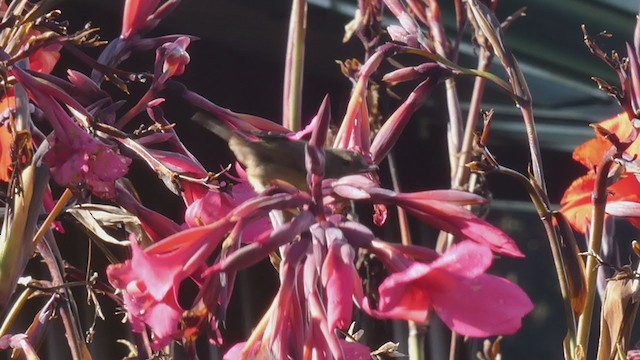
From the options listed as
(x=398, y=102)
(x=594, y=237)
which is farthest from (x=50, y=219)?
(x=398, y=102)

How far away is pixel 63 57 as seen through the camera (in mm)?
1476

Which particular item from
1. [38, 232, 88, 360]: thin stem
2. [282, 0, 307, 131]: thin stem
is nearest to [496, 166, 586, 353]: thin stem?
[282, 0, 307, 131]: thin stem

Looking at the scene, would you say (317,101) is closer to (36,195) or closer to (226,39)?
(226,39)

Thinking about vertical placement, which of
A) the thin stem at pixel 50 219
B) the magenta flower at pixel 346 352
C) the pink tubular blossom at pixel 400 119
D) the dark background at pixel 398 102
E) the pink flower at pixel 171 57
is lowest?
the dark background at pixel 398 102

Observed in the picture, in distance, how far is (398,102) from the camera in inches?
67.5

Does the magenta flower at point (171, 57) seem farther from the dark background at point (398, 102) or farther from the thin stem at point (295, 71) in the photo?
the dark background at point (398, 102)

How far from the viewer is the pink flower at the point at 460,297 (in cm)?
35

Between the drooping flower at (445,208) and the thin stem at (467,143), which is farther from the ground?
the drooping flower at (445,208)

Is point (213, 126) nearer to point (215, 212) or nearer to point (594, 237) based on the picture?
point (215, 212)

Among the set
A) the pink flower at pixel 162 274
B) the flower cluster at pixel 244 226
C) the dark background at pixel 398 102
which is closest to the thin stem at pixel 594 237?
the flower cluster at pixel 244 226

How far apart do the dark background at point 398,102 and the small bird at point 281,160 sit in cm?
98

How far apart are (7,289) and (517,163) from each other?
1723mm

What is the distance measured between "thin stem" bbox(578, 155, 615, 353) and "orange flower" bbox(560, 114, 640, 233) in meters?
0.03

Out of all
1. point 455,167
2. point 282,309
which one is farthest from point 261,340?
point 455,167
